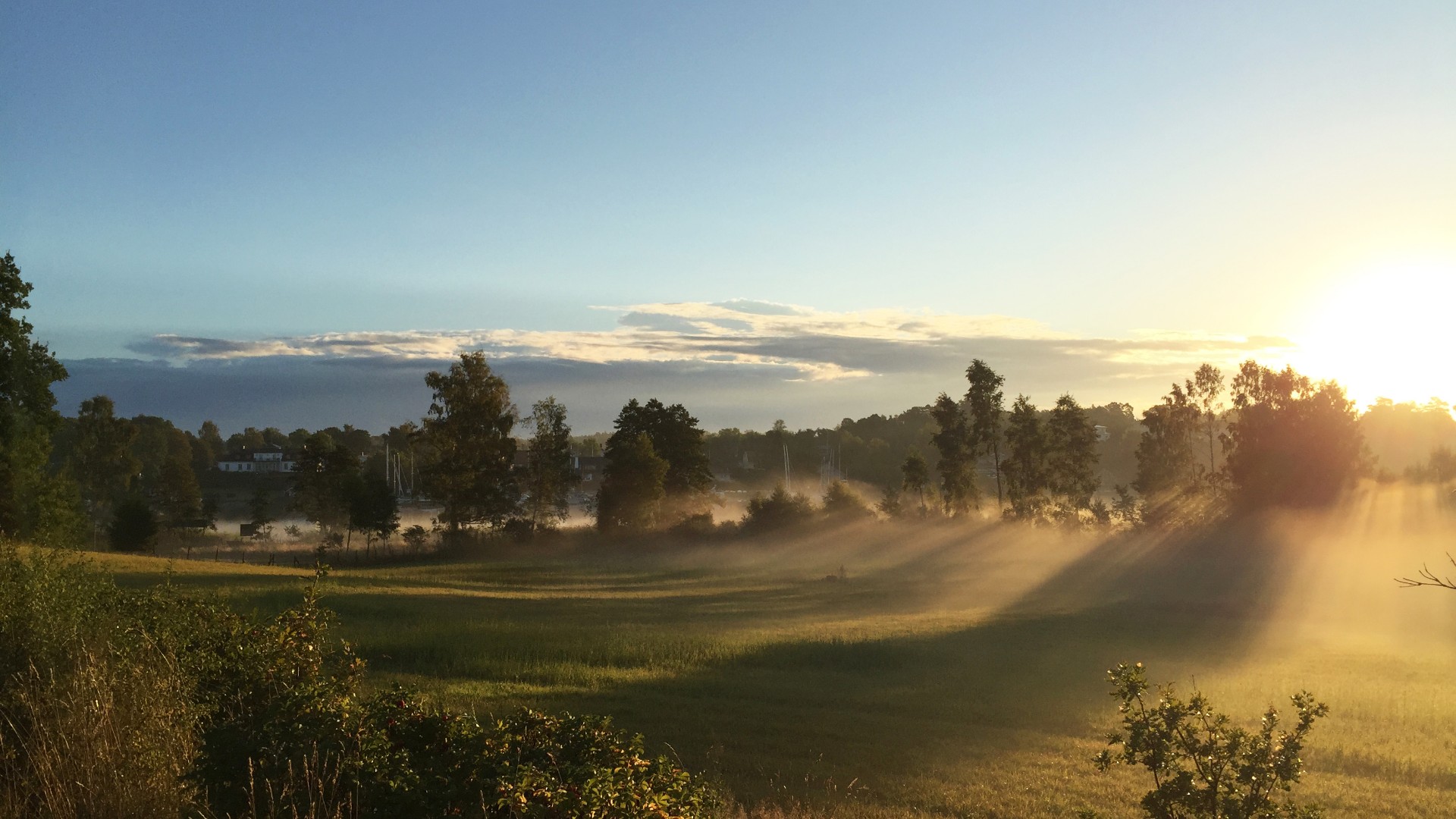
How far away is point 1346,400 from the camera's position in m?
49.0

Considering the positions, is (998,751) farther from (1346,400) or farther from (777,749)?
(1346,400)

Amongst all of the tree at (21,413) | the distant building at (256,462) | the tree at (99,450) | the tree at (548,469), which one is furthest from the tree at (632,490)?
the distant building at (256,462)

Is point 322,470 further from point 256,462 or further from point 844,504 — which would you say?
point 256,462

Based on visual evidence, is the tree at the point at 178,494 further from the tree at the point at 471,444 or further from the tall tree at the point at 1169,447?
the tall tree at the point at 1169,447

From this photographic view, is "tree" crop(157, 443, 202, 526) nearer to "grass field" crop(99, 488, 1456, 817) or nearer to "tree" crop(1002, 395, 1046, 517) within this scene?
"grass field" crop(99, 488, 1456, 817)

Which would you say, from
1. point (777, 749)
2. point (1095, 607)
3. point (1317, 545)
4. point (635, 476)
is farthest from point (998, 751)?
point (635, 476)

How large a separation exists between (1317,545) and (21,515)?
5871cm

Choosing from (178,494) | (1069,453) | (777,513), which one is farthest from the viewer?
(178,494)

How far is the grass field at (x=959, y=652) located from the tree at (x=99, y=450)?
4981 centimetres

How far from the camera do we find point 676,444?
7938cm

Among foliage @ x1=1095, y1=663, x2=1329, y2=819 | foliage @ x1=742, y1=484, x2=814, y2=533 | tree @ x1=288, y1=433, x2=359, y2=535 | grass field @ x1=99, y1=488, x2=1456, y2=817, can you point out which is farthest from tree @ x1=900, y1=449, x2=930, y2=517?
foliage @ x1=1095, y1=663, x2=1329, y2=819

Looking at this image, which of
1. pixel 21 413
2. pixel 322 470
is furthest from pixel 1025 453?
pixel 21 413

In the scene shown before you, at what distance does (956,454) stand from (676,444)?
22921mm

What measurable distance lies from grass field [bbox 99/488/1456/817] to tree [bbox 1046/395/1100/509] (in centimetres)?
1260
